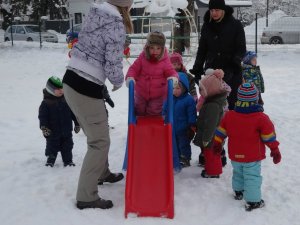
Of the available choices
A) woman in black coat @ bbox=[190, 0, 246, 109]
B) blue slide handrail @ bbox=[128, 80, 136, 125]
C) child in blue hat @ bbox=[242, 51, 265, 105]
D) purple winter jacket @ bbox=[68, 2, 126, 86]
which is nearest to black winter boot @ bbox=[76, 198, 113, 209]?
blue slide handrail @ bbox=[128, 80, 136, 125]

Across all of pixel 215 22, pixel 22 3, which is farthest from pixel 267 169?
pixel 22 3

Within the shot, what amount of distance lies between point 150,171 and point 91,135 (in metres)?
0.68

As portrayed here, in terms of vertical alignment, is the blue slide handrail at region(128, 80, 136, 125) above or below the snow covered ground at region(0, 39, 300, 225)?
above

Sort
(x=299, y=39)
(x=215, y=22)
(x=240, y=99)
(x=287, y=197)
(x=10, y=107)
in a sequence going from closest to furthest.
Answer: (x=240, y=99) < (x=287, y=197) < (x=215, y=22) < (x=10, y=107) < (x=299, y=39)

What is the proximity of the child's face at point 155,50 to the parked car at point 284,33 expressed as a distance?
19547mm

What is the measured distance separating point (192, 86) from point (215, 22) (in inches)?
39.0

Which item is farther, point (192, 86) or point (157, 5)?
point (157, 5)

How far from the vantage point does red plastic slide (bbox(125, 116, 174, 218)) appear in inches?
149

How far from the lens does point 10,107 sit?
9008 mm

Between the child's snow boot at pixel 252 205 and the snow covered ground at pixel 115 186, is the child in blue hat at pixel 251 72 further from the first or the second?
the child's snow boot at pixel 252 205

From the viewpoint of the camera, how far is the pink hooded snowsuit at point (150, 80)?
181 inches

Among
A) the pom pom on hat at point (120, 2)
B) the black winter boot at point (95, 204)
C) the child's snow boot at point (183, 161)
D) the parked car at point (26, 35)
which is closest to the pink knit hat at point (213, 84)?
the child's snow boot at point (183, 161)

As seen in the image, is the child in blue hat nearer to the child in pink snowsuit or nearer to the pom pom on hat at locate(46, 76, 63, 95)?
the child in pink snowsuit

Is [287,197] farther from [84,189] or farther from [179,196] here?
[84,189]
